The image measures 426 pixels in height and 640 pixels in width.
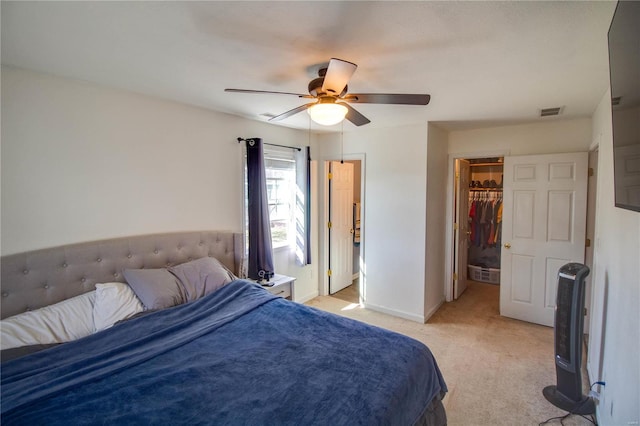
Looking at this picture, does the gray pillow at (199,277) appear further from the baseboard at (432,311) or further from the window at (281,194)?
the baseboard at (432,311)

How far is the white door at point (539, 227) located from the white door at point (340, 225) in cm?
219

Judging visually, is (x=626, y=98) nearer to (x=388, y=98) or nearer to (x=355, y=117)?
(x=388, y=98)

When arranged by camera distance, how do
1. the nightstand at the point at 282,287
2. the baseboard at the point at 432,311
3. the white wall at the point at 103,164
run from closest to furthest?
1. the white wall at the point at 103,164
2. the nightstand at the point at 282,287
3. the baseboard at the point at 432,311

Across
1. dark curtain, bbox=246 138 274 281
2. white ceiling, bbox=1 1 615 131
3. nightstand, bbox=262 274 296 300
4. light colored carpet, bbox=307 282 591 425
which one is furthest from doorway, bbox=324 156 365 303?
white ceiling, bbox=1 1 615 131

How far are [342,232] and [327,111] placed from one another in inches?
125

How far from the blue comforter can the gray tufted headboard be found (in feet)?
1.73

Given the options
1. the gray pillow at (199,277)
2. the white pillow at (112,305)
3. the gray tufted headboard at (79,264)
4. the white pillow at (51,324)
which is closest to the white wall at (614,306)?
the gray pillow at (199,277)

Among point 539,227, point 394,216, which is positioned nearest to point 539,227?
point 539,227

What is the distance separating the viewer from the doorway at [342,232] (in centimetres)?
457

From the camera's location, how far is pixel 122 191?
8.20 ft

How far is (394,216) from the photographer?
3883mm

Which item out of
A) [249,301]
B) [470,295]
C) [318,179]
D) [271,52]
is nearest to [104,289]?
[249,301]

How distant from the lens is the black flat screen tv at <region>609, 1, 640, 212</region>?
38.7 inches

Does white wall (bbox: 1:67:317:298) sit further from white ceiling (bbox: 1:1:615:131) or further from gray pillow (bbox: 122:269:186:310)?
gray pillow (bbox: 122:269:186:310)
